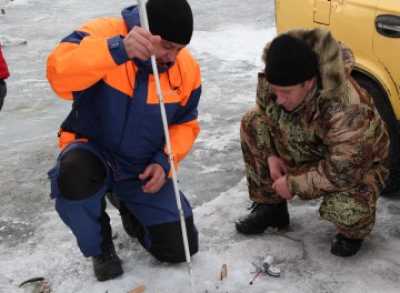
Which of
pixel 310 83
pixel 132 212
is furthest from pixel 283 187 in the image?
pixel 132 212

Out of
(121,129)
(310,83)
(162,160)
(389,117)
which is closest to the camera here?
(310,83)

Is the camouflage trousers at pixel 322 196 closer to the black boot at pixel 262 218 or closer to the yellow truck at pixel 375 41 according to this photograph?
the black boot at pixel 262 218

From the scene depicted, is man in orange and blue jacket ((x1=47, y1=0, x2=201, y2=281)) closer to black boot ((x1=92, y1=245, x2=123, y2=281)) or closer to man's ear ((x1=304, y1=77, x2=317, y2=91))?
black boot ((x1=92, y1=245, x2=123, y2=281))

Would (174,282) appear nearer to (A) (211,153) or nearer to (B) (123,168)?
(B) (123,168)

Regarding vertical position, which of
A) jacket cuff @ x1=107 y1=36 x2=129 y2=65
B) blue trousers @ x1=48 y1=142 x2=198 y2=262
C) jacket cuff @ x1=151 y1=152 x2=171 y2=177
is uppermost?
Result: jacket cuff @ x1=107 y1=36 x2=129 y2=65

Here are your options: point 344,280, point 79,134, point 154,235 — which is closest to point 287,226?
point 344,280

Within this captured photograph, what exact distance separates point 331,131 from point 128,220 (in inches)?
52.0

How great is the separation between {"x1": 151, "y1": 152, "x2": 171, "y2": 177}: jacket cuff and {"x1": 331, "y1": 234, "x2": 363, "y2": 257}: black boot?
3.36 ft

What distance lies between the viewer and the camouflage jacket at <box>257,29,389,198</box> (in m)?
2.78

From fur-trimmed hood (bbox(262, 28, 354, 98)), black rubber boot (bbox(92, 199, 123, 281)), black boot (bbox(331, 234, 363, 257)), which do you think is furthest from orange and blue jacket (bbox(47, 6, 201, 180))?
black boot (bbox(331, 234, 363, 257))

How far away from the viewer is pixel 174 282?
3.00m

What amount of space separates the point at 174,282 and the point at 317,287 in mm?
746

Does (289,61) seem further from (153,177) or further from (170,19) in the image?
(153,177)

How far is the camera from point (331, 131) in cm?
283
